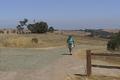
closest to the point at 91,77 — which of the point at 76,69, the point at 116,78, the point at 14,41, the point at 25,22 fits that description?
the point at 116,78

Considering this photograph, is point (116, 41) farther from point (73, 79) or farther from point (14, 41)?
point (73, 79)

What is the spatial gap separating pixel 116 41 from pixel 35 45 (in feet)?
31.9

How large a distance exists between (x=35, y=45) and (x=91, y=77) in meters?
31.3

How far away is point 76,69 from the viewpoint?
66.4ft

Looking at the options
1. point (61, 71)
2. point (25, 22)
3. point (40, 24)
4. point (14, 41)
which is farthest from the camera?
point (25, 22)

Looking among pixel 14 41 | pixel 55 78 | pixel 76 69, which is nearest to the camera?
pixel 55 78

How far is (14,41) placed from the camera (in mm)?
47812

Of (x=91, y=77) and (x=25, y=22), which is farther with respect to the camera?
(x=25, y=22)

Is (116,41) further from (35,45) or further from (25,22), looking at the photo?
(25,22)

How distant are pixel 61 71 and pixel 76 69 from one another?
5.17 ft

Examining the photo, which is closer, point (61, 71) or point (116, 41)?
point (61, 71)

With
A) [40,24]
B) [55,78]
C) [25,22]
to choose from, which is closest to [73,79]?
[55,78]

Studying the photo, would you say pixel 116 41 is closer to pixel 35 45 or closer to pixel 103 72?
pixel 35 45

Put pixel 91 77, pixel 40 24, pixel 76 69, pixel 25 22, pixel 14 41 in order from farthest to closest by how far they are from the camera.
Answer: pixel 25 22 < pixel 40 24 < pixel 14 41 < pixel 76 69 < pixel 91 77
